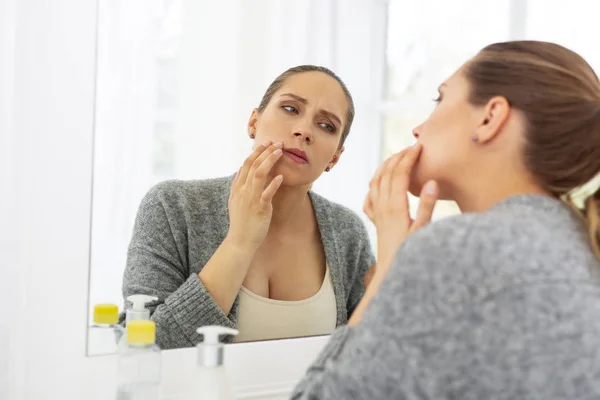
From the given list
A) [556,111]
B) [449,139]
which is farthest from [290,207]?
[556,111]

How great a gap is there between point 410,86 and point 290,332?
16.8 inches

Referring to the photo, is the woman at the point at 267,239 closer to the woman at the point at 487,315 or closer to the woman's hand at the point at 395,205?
the woman's hand at the point at 395,205

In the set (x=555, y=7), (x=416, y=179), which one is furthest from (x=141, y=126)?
(x=555, y=7)

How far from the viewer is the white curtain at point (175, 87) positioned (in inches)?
32.5

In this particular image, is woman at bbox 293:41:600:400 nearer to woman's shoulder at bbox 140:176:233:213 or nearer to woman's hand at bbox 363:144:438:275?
woman's hand at bbox 363:144:438:275

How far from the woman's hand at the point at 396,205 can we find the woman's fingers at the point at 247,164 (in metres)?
0.17

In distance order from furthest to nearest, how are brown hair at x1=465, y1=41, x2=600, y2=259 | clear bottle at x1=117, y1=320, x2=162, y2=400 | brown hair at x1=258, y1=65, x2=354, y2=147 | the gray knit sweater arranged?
brown hair at x1=258, y1=65, x2=354, y2=147, clear bottle at x1=117, y1=320, x2=162, y2=400, brown hair at x1=465, y1=41, x2=600, y2=259, the gray knit sweater

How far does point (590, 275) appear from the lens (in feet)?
1.86

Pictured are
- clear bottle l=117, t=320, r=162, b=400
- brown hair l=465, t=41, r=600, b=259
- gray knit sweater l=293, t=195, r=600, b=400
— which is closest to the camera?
gray knit sweater l=293, t=195, r=600, b=400

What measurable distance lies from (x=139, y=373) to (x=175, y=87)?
14.2 inches

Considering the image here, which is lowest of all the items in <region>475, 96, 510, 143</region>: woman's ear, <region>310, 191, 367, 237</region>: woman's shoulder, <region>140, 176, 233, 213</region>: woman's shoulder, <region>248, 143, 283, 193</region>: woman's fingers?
<region>310, 191, 367, 237</region>: woman's shoulder

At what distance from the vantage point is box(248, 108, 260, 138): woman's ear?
903 mm

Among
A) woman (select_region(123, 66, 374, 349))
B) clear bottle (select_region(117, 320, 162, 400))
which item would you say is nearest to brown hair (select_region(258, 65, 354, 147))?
woman (select_region(123, 66, 374, 349))

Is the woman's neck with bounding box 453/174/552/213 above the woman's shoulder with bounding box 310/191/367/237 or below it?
above
